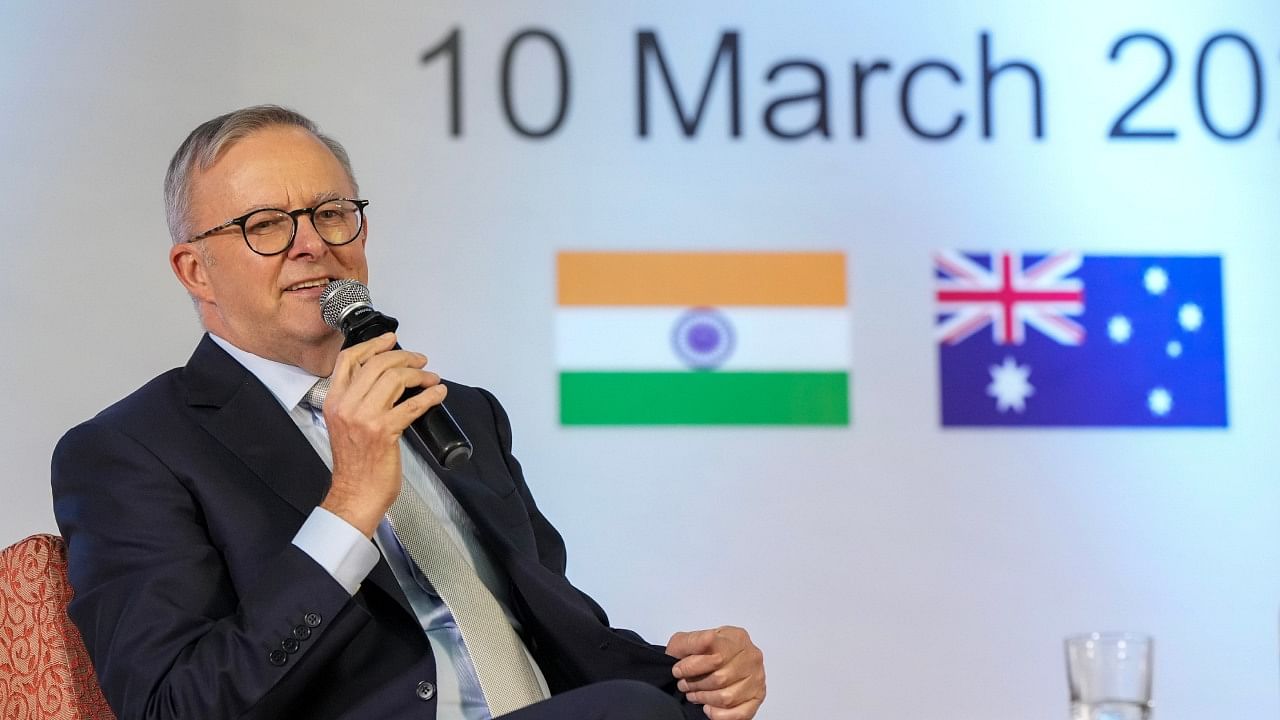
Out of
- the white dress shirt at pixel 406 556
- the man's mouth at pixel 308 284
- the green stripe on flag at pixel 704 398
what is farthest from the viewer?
the green stripe on flag at pixel 704 398

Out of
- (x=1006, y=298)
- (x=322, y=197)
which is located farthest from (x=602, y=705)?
(x=1006, y=298)

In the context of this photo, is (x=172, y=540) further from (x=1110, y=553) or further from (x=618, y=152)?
(x=1110, y=553)

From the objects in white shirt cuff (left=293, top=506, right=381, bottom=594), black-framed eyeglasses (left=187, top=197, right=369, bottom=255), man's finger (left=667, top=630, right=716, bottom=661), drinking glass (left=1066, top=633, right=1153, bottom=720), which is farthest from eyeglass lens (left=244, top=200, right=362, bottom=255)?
drinking glass (left=1066, top=633, right=1153, bottom=720)

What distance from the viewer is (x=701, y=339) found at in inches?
138

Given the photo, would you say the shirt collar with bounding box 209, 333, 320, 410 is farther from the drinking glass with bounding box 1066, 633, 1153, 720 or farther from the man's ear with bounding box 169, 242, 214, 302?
the drinking glass with bounding box 1066, 633, 1153, 720

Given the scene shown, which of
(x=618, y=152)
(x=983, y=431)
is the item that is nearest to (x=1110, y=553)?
(x=983, y=431)

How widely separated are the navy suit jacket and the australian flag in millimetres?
1811

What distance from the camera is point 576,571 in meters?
3.44

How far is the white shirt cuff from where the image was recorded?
5.36 feet

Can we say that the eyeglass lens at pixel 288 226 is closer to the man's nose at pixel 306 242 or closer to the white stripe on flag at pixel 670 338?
the man's nose at pixel 306 242

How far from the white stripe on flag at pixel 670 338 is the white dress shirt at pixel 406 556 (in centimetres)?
141

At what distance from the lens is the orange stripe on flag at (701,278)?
3.47 metres

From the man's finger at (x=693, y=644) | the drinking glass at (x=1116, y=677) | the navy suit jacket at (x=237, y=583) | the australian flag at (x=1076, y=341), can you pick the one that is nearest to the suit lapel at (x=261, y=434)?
the navy suit jacket at (x=237, y=583)

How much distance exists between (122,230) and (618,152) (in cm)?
120
